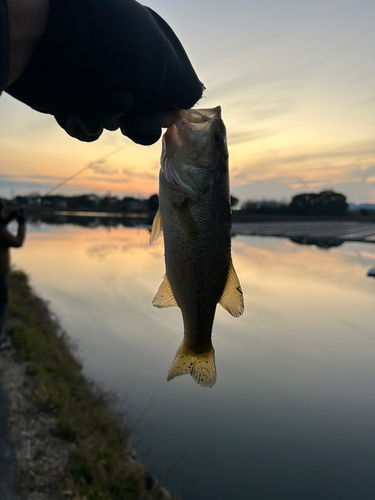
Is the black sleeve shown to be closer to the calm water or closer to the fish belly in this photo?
the fish belly

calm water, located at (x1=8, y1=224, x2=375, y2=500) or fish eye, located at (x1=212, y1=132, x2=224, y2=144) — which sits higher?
fish eye, located at (x1=212, y1=132, x2=224, y2=144)

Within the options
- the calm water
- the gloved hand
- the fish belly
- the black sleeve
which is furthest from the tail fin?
the gloved hand

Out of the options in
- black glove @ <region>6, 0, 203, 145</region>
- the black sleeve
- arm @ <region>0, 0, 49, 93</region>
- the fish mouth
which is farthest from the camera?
the fish mouth

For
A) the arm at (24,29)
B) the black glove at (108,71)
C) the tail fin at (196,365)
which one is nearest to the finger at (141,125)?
the black glove at (108,71)

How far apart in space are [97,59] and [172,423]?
10.5 meters

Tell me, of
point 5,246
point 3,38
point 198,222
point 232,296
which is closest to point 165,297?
point 232,296

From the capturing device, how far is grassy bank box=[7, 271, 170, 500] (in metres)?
5.30

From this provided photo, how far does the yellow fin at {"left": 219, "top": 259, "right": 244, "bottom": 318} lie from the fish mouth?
84 cm

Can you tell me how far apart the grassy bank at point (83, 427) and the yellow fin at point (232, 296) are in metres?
3.98

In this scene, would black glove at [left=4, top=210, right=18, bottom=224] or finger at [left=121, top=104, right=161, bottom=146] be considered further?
black glove at [left=4, top=210, right=18, bottom=224]

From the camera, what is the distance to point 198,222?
7.37ft

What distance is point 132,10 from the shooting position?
6.82 ft

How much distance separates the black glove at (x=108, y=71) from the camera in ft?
6.44

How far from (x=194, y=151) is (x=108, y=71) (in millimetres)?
726
